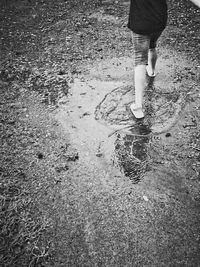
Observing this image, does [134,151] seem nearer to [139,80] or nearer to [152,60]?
[139,80]

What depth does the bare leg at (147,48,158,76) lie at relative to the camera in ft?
12.5

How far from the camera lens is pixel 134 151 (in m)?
3.14

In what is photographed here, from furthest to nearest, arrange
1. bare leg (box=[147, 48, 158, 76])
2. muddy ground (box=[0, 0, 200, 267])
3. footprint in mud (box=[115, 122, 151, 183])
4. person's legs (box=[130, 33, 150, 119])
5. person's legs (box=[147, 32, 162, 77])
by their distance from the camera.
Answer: bare leg (box=[147, 48, 158, 76]), person's legs (box=[147, 32, 162, 77]), person's legs (box=[130, 33, 150, 119]), footprint in mud (box=[115, 122, 151, 183]), muddy ground (box=[0, 0, 200, 267])

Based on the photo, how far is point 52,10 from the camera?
6211 mm

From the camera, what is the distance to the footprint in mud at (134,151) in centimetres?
293

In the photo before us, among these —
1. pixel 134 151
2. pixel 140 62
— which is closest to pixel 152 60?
pixel 140 62

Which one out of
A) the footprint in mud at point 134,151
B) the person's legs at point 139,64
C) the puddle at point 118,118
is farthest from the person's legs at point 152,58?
the footprint in mud at point 134,151

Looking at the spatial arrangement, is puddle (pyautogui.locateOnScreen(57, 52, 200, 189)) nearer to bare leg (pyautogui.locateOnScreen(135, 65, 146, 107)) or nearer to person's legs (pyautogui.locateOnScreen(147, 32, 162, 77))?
person's legs (pyautogui.locateOnScreen(147, 32, 162, 77))

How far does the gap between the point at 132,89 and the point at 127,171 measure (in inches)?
58.7

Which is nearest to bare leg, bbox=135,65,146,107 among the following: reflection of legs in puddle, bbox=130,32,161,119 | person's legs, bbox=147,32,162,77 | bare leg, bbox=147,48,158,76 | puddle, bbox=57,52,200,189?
reflection of legs in puddle, bbox=130,32,161,119

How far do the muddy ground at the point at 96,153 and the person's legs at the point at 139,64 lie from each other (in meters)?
0.16

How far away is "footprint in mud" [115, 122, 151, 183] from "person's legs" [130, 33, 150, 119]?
0.66 feet

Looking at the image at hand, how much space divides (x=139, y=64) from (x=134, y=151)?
1.03m

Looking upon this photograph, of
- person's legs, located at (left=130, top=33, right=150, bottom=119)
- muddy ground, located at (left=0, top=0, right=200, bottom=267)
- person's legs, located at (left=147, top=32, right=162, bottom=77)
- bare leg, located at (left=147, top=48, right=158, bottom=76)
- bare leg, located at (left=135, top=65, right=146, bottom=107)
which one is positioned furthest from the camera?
bare leg, located at (left=147, top=48, right=158, bottom=76)
